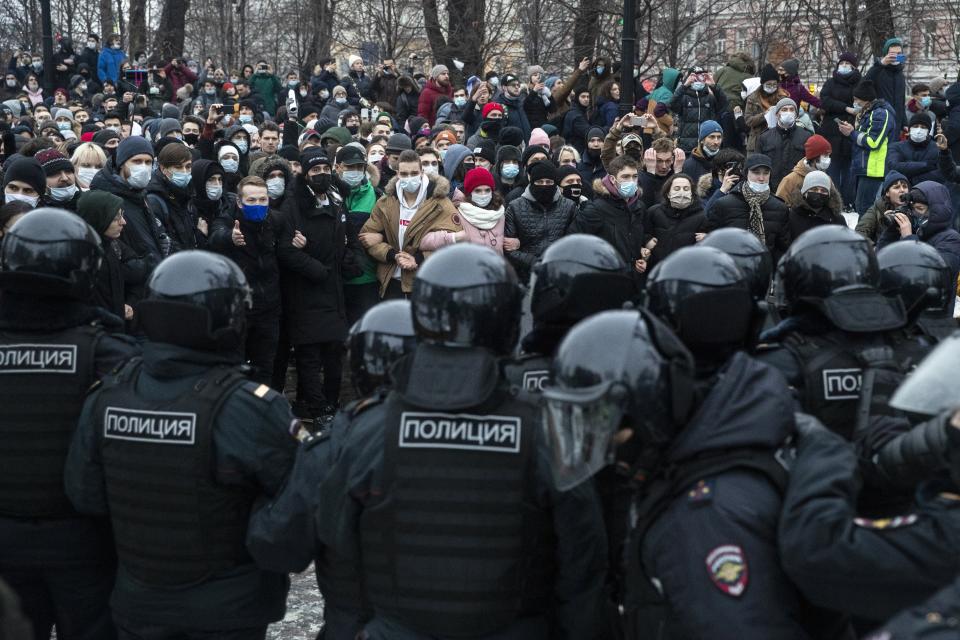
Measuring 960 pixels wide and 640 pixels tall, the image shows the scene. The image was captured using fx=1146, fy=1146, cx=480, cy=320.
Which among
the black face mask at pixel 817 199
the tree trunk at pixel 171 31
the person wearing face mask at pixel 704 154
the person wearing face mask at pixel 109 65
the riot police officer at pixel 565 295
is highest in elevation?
the tree trunk at pixel 171 31

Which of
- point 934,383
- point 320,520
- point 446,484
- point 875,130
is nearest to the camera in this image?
point 934,383

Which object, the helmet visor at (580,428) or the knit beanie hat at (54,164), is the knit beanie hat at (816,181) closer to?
the knit beanie hat at (54,164)

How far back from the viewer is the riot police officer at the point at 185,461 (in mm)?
3367

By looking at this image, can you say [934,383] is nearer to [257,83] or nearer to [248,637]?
[248,637]

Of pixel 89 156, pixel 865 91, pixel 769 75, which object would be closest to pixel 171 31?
pixel 769 75

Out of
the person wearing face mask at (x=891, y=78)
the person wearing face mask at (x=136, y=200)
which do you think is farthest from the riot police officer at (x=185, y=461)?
the person wearing face mask at (x=891, y=78)

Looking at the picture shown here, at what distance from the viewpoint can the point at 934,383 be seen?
2344mm

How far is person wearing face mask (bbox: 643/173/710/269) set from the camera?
8648 millimetres

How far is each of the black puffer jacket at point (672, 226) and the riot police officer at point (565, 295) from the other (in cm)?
465

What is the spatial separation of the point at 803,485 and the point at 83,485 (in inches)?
87.4

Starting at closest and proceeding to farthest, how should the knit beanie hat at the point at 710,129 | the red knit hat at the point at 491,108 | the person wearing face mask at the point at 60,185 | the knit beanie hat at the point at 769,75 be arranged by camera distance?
the person wearing face mask at the point at 60,185, the knit beanie hat at the point at 710,129, the red knit hat at the point at 491,108, the knit beanie hat at the point at 769,75

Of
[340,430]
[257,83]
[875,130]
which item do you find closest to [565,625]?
[340,430]

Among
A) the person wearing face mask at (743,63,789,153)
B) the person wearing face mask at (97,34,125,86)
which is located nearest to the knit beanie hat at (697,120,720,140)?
the person wearing face mask at (743,63,789,153)

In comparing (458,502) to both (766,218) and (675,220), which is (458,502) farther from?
(766,218)
